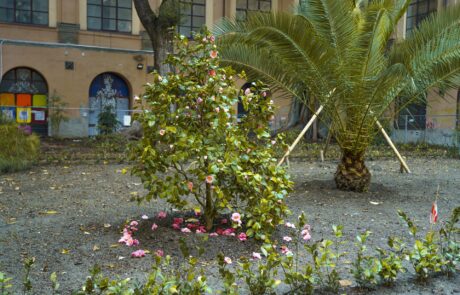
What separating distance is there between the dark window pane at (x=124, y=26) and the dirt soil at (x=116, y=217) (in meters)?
15.4

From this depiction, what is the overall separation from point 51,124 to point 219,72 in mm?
18955

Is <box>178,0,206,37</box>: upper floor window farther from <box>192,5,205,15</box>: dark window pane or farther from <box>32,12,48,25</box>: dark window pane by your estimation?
<box>32,12,48,25</box>: dark window pane

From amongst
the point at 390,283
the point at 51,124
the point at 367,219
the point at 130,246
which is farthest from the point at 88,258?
the point at 51,124

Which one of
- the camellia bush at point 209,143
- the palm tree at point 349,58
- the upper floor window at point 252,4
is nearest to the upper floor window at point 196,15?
the upper floor window at point 252,4

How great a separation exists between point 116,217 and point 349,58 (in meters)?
3.91

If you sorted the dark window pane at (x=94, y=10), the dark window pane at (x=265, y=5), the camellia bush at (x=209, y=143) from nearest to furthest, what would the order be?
1. the camellia bush at (x=209, y=143)
2. the dark window pane at (x=94, y=10)
3. the dark window pane at (x=265, y=5)

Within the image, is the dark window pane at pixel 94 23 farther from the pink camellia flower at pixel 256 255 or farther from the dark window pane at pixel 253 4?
the pink camellia flower at pixel 256 255

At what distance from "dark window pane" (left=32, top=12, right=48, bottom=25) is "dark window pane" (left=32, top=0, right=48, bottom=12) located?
0.18m

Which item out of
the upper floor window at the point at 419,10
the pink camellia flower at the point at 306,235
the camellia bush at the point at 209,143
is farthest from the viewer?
the upper floor window at the point at 419,10

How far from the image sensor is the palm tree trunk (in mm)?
7746

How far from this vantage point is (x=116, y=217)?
5.58m

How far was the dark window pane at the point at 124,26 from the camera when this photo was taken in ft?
80.9

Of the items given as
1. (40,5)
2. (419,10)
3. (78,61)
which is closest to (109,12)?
(78,61)

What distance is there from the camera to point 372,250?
4.52 m
